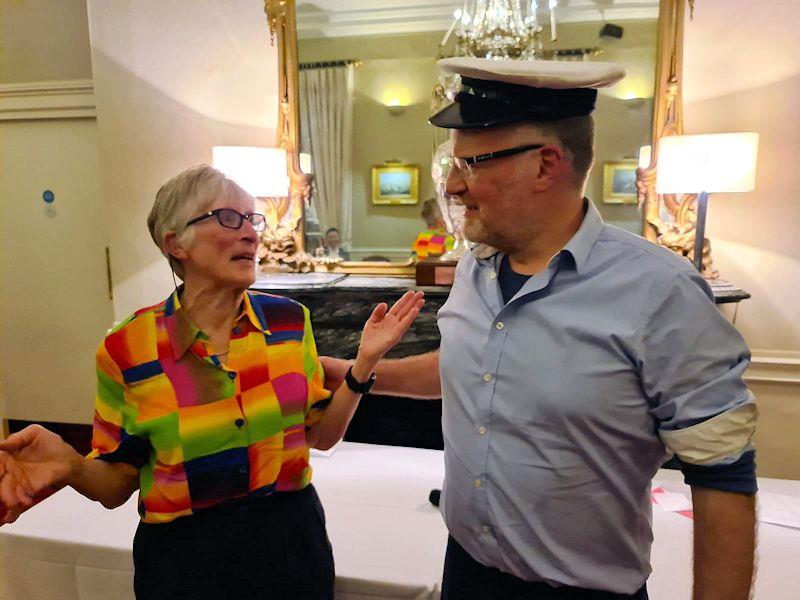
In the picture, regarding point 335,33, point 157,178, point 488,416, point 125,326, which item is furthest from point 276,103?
point 488,416

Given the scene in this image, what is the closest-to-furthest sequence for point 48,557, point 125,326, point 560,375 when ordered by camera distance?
point 560,375
point 125,326
point 48,557

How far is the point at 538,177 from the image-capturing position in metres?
0.98

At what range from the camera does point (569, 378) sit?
3.02 ft

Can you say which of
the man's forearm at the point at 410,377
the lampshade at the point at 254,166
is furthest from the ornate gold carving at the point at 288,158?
the man's forearm at the point at 410,377

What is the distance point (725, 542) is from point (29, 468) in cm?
115

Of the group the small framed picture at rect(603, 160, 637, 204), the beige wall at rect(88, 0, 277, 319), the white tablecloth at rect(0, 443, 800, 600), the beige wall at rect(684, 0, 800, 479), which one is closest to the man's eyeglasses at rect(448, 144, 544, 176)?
the white tablecloth at rect(0, 443, 800, 600)

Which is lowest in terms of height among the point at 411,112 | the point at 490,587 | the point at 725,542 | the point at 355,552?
the point at 355,552

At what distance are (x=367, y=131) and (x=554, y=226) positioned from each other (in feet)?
7.03

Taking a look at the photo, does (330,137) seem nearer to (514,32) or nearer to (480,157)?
(514,32)

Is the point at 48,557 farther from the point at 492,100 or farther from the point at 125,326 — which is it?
the point at 492,100

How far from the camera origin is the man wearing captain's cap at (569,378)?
2.85ft

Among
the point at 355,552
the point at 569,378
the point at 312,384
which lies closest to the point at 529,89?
the point at 569,378

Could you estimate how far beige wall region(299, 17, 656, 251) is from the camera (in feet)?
8.96

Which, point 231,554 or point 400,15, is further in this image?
point 400,15
